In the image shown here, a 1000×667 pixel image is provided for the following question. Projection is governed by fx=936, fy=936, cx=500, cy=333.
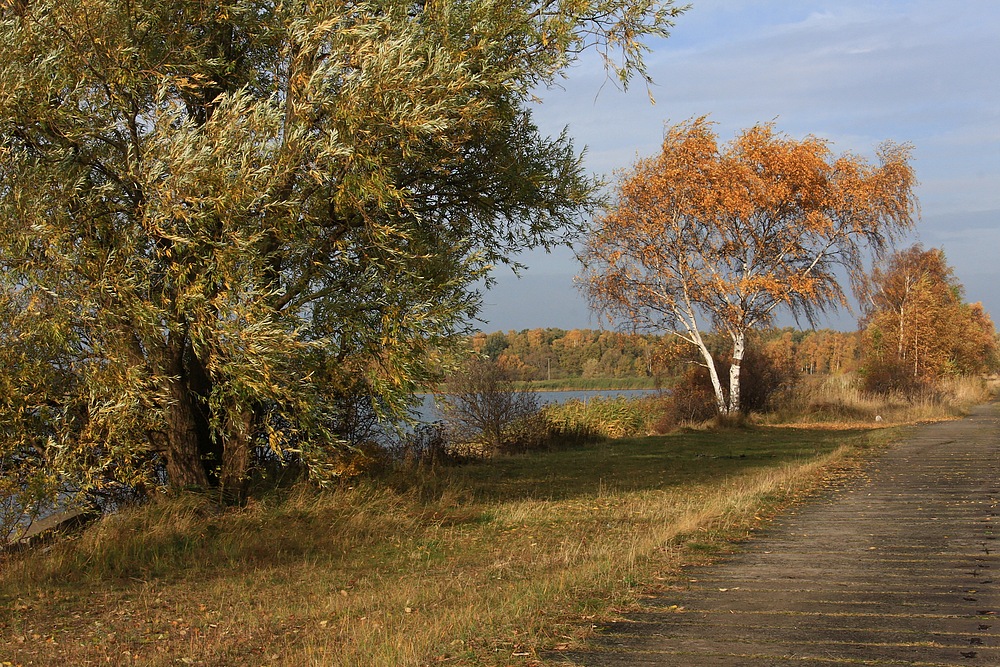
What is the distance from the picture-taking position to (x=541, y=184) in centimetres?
1282

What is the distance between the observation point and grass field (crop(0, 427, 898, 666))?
6539 millimetres

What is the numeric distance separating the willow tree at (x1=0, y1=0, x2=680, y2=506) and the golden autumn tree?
3628cm

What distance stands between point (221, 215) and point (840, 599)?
6891 millimetres

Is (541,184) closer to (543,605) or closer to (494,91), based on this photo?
(494,91)

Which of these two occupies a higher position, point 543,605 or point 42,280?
point 42,280

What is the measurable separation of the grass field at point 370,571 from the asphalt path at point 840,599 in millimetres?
424

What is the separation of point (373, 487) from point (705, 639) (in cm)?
810

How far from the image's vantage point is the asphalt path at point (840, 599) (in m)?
5.39

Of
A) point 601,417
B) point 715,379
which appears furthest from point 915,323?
point 601,417

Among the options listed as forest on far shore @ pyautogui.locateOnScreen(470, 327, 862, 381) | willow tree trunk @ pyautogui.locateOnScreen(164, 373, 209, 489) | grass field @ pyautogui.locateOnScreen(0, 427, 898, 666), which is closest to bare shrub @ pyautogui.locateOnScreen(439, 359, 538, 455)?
forest on far shore @ pyautogui.locateOnScreen(470, 327, 862, 381)

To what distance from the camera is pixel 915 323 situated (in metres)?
46.3

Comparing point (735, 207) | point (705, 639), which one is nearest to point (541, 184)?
point (705, 639)

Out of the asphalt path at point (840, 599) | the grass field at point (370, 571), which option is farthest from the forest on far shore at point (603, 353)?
the asphalt path at point (840, 599)

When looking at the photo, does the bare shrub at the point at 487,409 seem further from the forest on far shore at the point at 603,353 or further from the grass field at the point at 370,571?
the grass field at the point at 370,571
